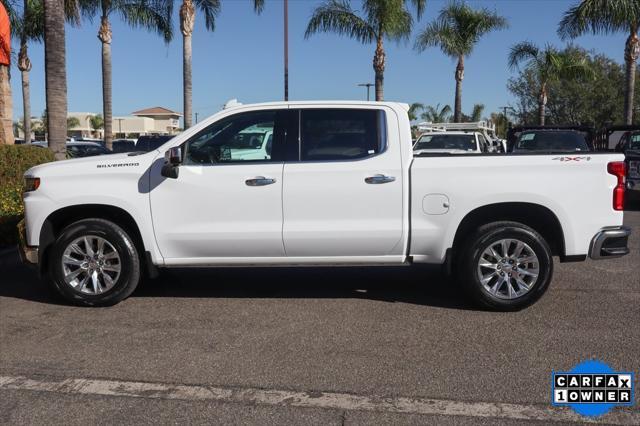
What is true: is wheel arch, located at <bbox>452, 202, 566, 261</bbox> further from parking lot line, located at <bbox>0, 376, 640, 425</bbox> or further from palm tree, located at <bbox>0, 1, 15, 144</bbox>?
palm tree, located at <bbox>0, 1, 15, 144</bbox>

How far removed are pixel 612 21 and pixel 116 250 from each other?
63.5ft

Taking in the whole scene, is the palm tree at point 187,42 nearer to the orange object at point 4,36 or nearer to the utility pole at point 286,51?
the utility pole at point 286,51

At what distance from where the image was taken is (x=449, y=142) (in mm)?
15180

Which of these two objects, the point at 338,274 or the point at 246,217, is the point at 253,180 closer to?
the point at 246,217

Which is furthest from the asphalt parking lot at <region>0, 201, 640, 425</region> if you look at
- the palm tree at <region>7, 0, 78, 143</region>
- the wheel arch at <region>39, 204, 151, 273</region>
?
the palm tree at <region>7, 0, 78, 143</region>

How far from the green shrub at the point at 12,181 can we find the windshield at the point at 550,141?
406 inches

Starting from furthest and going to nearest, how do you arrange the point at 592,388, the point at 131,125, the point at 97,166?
the point at 131,125
the point at 97,166
the point at 592,388

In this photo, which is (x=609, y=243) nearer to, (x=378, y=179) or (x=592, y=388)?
(x=592, y=388)

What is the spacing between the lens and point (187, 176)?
5656 millimetres

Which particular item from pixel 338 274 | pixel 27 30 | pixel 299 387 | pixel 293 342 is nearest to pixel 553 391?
pixel 299 387

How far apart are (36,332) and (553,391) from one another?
412cm

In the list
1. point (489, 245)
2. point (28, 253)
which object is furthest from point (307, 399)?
point (28, 253)

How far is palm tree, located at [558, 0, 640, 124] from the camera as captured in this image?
1955cm

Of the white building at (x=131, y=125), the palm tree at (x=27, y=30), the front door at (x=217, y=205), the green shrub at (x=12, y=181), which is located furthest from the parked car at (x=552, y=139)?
the white building at (x=131, y=125)
